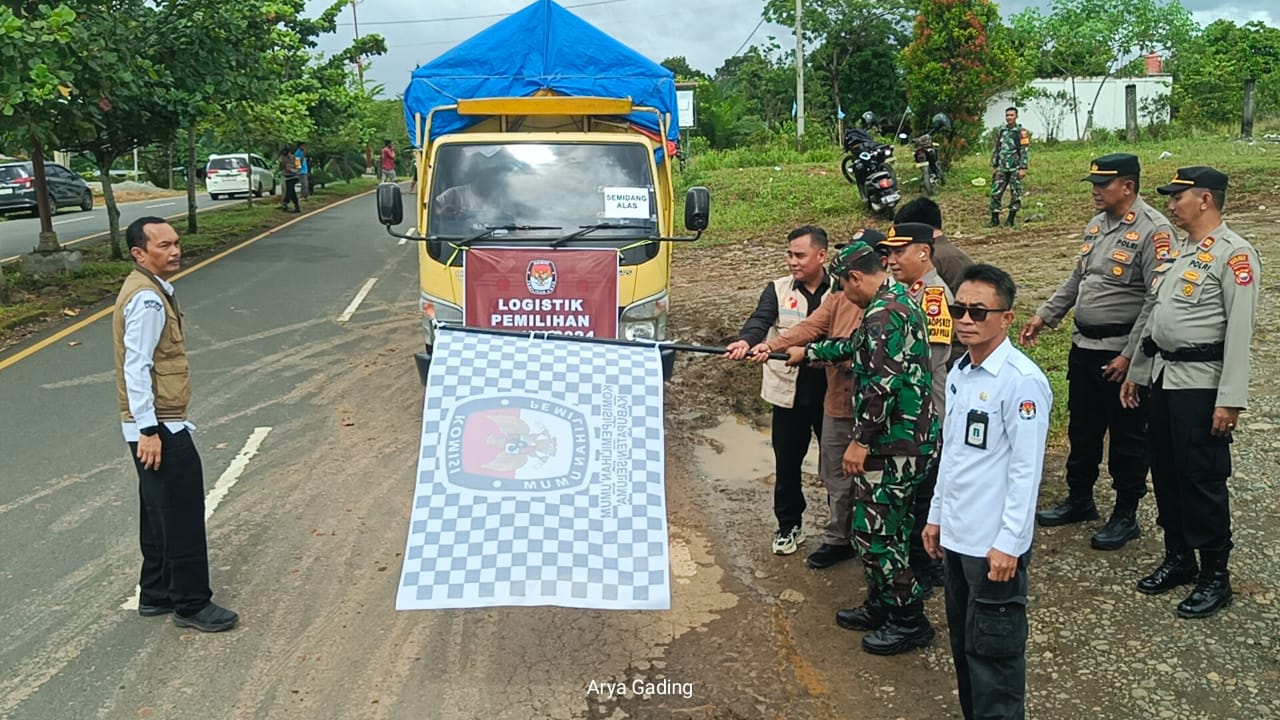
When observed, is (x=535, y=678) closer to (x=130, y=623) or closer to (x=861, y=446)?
(x=861, y=446)

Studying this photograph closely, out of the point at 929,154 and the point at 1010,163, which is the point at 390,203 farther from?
the point at 929,154

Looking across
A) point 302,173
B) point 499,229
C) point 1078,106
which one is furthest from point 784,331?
point 1078,106

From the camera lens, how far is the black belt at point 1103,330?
4.97 meters

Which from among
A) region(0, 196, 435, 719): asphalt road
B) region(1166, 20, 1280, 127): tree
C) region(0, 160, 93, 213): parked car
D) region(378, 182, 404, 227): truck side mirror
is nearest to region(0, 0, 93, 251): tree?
region(0, 196, 435, 719): asphalt road

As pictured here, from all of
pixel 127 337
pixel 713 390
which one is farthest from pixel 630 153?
pixel 127 337

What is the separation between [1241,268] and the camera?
413cm

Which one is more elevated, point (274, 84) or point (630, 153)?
point (274, 84)

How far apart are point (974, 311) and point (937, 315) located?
142 cm

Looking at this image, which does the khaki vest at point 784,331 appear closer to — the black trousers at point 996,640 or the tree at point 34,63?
the black trousers at point 996,640

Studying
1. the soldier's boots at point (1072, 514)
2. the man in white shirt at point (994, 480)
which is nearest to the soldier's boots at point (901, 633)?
the man in white shirt at point (994, 480)

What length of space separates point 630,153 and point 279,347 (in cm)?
475

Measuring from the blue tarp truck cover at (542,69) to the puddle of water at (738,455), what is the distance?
8.87ft

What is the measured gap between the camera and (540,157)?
23.3 feet

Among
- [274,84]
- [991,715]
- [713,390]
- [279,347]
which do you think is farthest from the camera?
[274,84]
